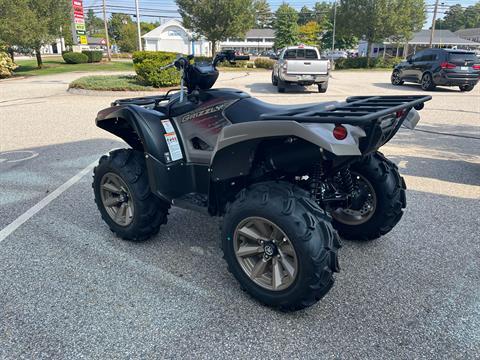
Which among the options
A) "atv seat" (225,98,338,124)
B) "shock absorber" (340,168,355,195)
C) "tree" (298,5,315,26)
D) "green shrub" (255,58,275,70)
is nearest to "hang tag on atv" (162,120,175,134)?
"atv seat" (225,98,338,124)

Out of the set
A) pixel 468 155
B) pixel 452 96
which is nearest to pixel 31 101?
pixel 468 155

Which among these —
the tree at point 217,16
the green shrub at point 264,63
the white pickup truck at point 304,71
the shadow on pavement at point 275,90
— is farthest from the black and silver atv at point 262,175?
the tree at point 217,16

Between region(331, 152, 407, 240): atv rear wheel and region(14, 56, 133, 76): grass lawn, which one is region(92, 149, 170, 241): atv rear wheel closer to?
region(331, 152, 407, 240): atv rear wheel

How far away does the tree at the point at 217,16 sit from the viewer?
3193 centimetres

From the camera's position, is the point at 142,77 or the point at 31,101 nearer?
the point at 31,101

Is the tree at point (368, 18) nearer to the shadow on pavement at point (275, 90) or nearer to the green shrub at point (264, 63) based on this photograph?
the green shrub at point (264, 63)

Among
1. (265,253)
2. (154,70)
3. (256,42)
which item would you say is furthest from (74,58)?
(256,42)

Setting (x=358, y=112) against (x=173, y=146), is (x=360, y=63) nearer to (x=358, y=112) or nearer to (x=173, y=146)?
(x=173, y=146)

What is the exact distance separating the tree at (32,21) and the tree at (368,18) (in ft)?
81.0

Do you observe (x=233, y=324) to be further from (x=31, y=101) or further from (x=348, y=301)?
(x=31, y=101)

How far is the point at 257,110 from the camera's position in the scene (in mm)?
2898

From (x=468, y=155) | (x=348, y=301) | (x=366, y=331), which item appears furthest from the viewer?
(x=468, y=155)

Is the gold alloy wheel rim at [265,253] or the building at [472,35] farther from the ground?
the building at [472,35]

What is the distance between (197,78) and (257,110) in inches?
24.2
